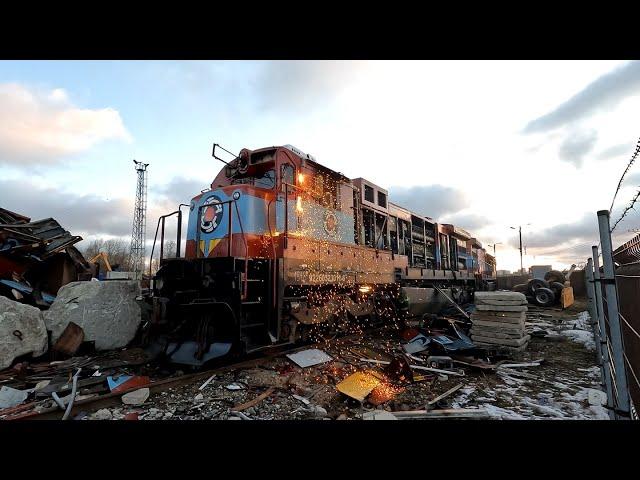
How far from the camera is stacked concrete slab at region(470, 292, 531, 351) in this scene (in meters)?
7.31

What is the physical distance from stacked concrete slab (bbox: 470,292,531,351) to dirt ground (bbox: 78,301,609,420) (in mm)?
529

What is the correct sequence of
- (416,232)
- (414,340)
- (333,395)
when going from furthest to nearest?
(416,232) < (414,340) < (333,395)

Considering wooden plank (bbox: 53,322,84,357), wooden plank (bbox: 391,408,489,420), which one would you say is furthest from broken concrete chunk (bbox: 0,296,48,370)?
wooden plank (bbox: 391,408,489,420)

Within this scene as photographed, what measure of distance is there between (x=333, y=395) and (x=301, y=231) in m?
3.23

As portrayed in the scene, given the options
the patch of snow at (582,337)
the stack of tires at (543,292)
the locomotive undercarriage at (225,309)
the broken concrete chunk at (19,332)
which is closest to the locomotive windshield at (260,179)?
the locomotive undercarriage at (225,309)

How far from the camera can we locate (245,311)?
6.15m

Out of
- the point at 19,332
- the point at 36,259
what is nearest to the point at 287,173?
the point at 19,332

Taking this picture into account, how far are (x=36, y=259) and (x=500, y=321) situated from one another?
11384 mm

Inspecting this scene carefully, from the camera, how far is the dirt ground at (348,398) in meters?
4.25

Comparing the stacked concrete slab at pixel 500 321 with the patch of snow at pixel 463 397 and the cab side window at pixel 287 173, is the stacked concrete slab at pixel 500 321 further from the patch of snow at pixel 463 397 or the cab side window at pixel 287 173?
the cab side window at pixel 287 173

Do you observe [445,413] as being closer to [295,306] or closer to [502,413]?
[502,413]

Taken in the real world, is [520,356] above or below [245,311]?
below
